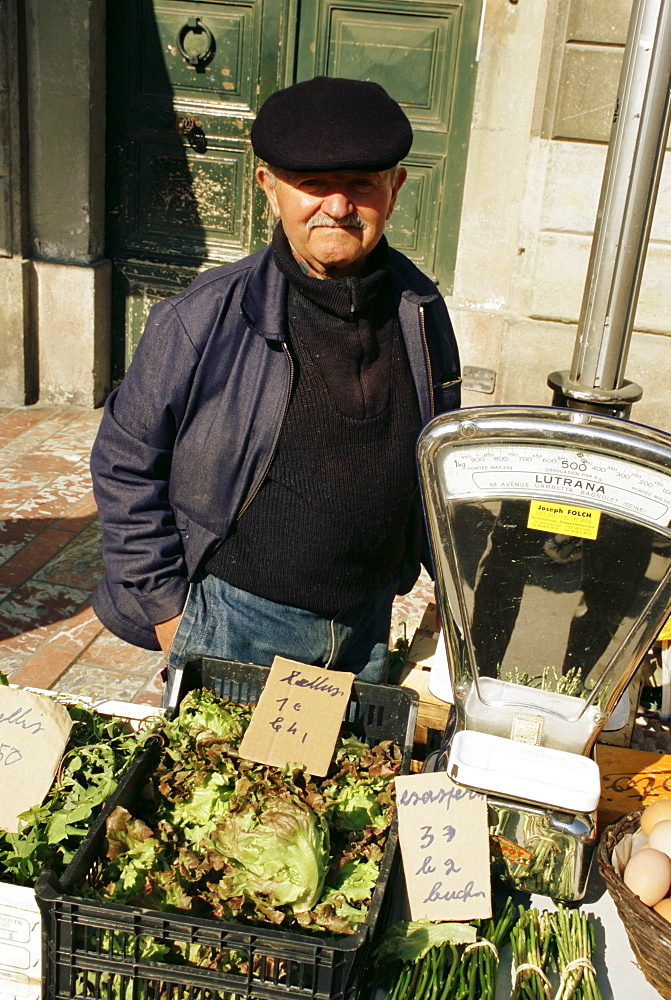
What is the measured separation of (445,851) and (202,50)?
4936mm

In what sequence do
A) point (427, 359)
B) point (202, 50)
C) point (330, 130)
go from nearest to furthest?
point (330, 130)
point (427, 359)
point (202, 50)

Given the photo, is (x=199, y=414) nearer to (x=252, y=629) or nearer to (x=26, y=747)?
(x=252, y=629)

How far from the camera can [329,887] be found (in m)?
1.64

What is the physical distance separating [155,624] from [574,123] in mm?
3621

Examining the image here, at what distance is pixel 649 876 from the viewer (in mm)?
1605

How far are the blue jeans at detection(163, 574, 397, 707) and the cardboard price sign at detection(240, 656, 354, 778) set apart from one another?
0.22 metres

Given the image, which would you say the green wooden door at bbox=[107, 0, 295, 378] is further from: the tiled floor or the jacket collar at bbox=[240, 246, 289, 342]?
the jacket collar at bbox=[240, 246, 289, 342]

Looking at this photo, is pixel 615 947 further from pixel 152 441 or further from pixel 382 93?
pixel 382 93

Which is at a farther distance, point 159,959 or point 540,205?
point 540,205

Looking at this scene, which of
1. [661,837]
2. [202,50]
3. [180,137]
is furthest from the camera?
[180,137]

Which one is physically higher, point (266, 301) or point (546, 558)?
point (266, 301)

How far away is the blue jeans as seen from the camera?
6.91ft

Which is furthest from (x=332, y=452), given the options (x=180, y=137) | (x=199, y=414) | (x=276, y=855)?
(x=180, y=137)

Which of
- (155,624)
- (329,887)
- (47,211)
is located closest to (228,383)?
(155,624)
